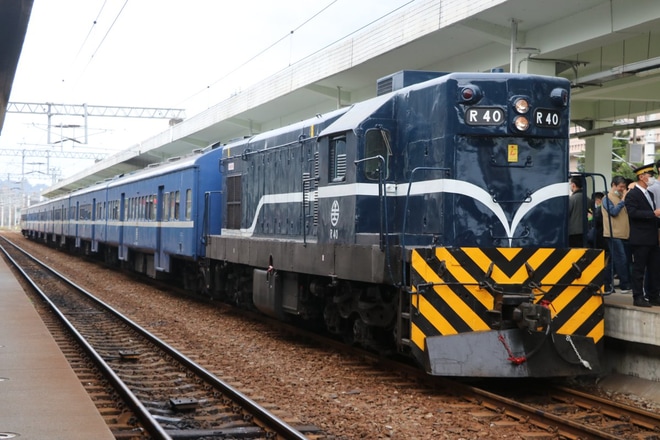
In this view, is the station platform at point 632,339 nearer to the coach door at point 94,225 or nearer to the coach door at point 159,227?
the coach door at point 159,227

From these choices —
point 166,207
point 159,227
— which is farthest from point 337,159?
point 159,227

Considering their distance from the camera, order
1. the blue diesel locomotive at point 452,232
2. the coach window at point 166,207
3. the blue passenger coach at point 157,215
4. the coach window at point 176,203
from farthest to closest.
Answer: the coach window at point 166,207 → the coach window at point 176,203 → the blue passenger coach at point 157,215 → the blue diesel locomotive at point 452,232

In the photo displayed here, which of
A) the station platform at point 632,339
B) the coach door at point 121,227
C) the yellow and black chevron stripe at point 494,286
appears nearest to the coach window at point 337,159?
the yellow and black chevron stripe at point 494,286

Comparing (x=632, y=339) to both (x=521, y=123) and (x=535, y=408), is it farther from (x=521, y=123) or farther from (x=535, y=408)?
(x=521, y=123)

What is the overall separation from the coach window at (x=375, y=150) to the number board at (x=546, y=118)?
170cm

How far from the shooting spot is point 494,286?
8328 millimetres

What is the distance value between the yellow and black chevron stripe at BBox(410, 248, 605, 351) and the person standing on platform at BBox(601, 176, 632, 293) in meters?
1.49

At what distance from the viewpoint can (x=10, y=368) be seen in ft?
29.5

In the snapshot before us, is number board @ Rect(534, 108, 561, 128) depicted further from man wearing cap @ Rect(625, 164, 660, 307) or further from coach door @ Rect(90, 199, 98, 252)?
coach door @ Rect(90, 199, 98, 252)

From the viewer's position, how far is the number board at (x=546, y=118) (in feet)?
28.8

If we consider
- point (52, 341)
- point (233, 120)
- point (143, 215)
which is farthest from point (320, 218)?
point (233, 120)

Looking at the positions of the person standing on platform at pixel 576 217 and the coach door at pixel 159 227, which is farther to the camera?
the coach door at pixel 159 227

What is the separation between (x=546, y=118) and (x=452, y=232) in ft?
5.31

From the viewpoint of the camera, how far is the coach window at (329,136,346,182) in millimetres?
10016
